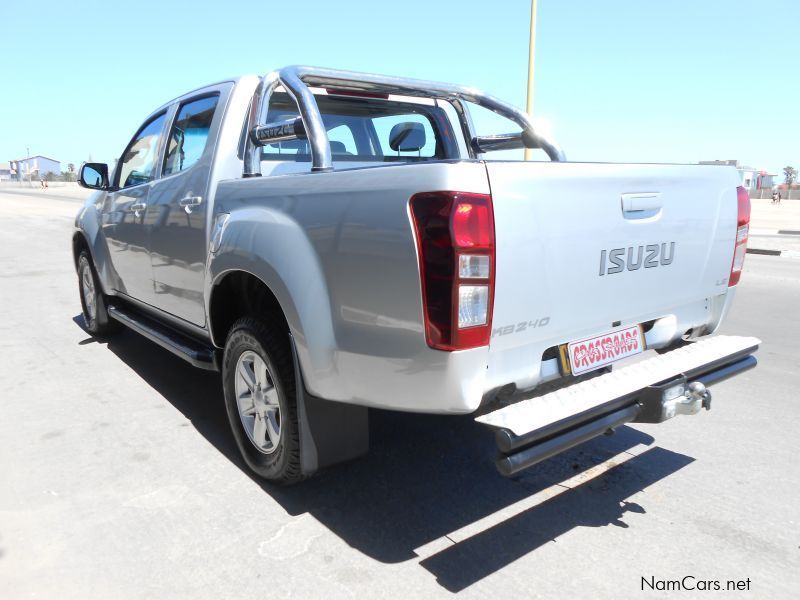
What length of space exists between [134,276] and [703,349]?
381 centimetres

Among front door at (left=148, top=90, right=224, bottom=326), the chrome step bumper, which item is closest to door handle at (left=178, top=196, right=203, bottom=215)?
front door at (left=148, top=90, right=224, bottom=326)

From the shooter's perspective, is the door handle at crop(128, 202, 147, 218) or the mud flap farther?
the door handle at crop(128, 202, 147, 218)

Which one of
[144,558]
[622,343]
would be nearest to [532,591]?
[622,343]

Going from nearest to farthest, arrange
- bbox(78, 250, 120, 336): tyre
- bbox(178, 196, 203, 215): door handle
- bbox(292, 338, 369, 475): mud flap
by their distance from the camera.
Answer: bbox(292, 338, 369, 475): mud flap
bbox(178, 196, 203, 215): door handle
bbox(78, 250, 120, 336): tyre

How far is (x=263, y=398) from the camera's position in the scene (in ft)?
10.0

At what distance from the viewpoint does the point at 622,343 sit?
2754 mm

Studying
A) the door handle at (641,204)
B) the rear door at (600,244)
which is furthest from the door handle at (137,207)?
the door handle at (641,204)

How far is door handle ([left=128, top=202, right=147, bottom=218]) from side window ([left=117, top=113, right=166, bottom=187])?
21cm

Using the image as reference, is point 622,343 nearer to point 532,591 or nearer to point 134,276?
point 532,591

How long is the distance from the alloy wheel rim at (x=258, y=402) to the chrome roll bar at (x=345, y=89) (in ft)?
3.28

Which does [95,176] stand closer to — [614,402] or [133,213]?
[133,213]

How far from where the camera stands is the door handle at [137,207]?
4.31m

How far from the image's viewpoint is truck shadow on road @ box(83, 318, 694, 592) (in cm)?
260

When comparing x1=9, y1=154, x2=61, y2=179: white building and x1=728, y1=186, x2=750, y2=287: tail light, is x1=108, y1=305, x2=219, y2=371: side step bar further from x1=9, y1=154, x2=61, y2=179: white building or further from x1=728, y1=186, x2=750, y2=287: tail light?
x1=9, y1=154, x2=61, y2=179: white building
